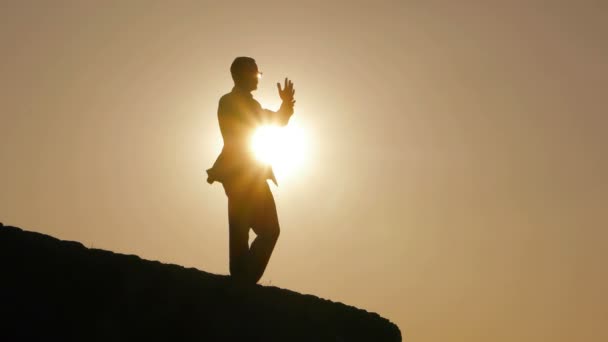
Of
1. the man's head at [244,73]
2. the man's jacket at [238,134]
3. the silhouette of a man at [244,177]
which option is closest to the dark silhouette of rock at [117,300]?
the silhouette of a man at [244,177]

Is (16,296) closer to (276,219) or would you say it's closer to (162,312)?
(162,312)

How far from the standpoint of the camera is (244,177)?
8852mm

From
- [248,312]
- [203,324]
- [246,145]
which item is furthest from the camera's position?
[246,145]

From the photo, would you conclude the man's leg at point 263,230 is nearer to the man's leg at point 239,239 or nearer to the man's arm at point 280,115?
the man's leg at point 239,239

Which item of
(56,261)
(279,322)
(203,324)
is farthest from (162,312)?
(279,322)

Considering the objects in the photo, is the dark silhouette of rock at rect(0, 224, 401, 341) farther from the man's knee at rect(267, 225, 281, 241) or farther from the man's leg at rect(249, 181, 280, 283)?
the man's knee at rect(267, 225, 281, 241)

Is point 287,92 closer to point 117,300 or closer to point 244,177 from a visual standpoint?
point 244,177

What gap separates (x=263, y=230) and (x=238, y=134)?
111 centimetres

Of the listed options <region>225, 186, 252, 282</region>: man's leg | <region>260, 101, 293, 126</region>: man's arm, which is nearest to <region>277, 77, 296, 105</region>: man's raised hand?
<region>260, 101, 293, 126</region>: man's arm

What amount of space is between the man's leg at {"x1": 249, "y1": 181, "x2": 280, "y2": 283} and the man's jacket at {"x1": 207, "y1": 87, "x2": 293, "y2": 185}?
25 centimetres

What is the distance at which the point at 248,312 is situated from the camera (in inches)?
305

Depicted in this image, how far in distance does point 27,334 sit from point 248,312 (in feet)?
7.66

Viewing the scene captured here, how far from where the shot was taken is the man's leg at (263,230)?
8.73 metres

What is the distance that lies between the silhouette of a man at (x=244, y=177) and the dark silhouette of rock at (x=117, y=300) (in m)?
0.55
